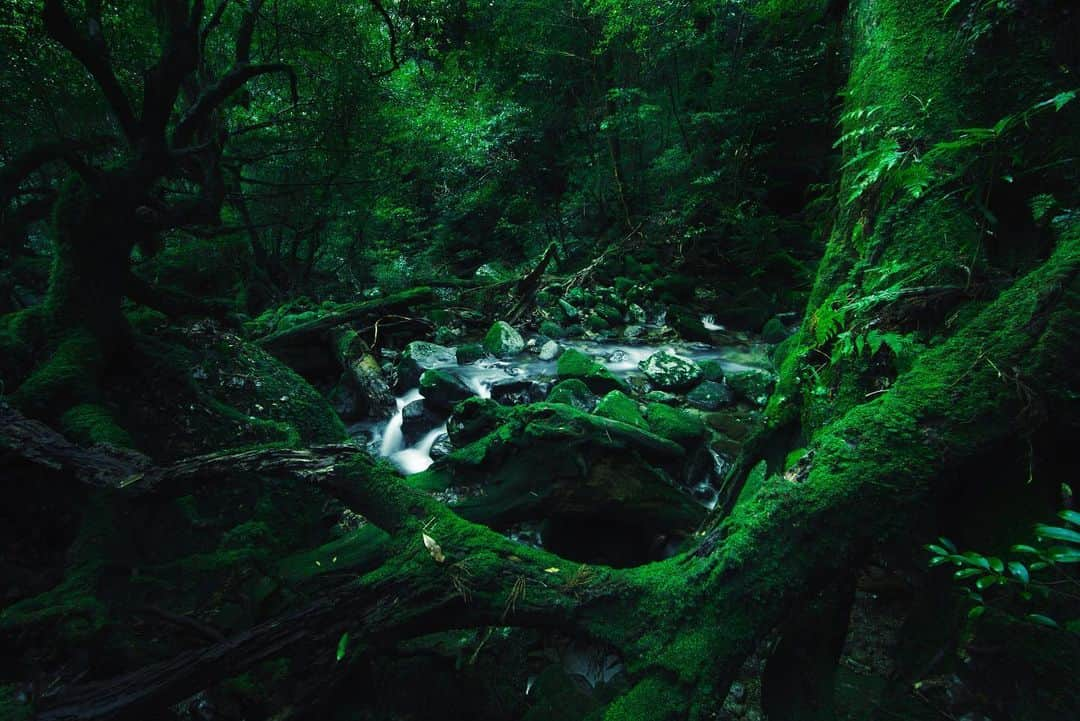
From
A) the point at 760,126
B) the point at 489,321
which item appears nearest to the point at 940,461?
the point at 489,321

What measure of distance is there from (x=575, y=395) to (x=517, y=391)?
1.44 meters

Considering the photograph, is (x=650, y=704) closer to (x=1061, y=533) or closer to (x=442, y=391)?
(x=1061, y=533)

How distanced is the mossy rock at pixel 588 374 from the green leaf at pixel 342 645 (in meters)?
4.99

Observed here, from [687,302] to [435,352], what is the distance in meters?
6.25

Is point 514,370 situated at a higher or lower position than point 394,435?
higher

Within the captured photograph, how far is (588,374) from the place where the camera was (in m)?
6.93

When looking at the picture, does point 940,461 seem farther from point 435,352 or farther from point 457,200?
point 457,200

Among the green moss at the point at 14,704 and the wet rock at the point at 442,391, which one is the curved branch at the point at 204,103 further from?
the wet rock at the point at 442,391

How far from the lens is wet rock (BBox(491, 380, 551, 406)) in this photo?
278 inches

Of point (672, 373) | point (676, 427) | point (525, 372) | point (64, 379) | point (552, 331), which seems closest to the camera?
point (64, 379)

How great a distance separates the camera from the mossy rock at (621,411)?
4625 mm

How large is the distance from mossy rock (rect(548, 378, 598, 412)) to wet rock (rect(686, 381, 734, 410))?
1.49 meters

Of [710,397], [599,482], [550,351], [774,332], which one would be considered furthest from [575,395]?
[774,332]

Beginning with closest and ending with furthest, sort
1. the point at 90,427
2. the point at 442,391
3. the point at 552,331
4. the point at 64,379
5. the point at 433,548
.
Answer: the point at 433,548 < the point at 90,427 < the point at 64,379 < the point at 442,391 < the point at 552,331
